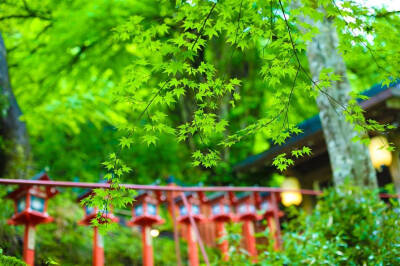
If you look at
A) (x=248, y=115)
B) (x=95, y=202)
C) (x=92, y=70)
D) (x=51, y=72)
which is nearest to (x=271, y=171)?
(x=248, y=115)

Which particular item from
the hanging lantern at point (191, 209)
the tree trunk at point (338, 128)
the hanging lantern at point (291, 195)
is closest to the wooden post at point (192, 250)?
the hanging lantern at point (191, 209)

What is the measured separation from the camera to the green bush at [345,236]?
15.0 ft

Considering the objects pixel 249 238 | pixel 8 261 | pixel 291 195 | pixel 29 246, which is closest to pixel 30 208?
pixel 29 246

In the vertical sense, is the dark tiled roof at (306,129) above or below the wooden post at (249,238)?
above

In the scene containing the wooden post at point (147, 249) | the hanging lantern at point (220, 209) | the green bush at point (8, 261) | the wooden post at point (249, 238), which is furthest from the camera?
the hanging lantern at point (220, 209)

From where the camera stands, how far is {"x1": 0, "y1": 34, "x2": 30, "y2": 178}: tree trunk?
6.06 m

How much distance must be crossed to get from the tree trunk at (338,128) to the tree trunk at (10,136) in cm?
409

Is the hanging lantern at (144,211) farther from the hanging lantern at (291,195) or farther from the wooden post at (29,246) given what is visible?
the hanging lantern at (291,195)

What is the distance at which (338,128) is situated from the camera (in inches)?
251

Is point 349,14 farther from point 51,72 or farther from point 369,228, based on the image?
point 51,72

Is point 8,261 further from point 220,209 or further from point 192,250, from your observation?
point 220,209

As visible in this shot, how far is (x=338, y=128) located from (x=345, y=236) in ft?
6.18

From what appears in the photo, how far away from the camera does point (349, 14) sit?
3.40 m

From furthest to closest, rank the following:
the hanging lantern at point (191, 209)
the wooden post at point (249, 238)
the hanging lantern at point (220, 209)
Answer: the hanging lantern at point (220, 209) → the wooden post at point (249, 238) → the hanging lantern at point (191, 209)
